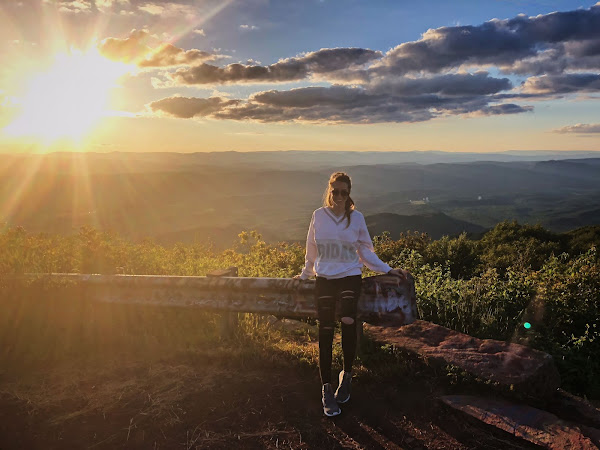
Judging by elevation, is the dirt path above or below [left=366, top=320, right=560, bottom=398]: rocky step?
below

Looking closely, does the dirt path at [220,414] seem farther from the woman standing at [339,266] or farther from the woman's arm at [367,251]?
the woman's arm at [367,251]

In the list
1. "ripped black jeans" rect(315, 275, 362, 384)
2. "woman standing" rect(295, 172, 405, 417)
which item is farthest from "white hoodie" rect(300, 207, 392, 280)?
"ripped black jeans" rect(315, 275, 362, 384)

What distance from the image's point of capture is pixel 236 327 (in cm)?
559

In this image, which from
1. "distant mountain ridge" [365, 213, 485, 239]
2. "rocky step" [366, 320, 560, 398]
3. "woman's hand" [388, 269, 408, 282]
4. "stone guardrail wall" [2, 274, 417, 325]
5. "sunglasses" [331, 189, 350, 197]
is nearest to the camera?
"rocky step" [366, 320, 560, 398]

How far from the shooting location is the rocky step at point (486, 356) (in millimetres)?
3947

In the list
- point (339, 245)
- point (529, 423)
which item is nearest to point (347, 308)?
point (339, 245)

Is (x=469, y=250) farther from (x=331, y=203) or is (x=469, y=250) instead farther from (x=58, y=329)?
(x=58, y=329)

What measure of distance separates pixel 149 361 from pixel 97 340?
3.37 ft

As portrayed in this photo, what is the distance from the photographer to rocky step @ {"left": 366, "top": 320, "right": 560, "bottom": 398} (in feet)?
13.0

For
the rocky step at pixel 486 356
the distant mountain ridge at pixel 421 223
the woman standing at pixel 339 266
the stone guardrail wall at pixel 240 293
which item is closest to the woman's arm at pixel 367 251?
the woman standing at pixel 339 266

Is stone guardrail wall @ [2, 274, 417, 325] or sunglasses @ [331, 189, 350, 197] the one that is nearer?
sunglasses @ [331, 189, 350, 197]

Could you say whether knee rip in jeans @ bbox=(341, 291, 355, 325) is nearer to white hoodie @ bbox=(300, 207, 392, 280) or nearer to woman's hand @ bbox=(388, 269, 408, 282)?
white hoodie @ bbox=(300, 207, 392, 280)

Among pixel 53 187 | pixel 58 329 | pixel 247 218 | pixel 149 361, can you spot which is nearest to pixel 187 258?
pixel 58 329

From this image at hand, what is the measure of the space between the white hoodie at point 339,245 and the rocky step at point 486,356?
105cm
